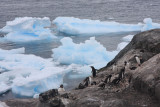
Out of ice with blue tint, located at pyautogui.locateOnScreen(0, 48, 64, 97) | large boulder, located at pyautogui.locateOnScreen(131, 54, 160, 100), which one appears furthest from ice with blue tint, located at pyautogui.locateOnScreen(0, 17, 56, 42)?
large boulder, located at pyautogui.locateOnScreen(131, 54, 160, 100)

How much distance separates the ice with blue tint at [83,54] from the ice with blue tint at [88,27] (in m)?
6.25

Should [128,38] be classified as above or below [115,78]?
above

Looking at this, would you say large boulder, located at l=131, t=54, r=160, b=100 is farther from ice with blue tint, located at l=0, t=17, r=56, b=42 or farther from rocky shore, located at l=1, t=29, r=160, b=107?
ice with blue tint, located at l=0, t=17, r=56, b=42

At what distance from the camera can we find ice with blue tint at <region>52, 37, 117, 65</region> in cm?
2097

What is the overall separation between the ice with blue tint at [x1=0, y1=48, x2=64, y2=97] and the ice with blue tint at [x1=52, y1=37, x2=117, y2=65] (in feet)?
3.08

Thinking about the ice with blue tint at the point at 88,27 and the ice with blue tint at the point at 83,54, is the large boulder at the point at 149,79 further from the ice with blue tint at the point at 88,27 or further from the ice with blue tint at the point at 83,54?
the ice with blue tint at the point at 88,27

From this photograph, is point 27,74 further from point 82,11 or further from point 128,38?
point 82,11

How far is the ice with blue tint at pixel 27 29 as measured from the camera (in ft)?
88.4

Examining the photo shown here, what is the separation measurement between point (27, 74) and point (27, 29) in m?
9.20

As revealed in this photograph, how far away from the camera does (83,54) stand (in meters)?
21.2

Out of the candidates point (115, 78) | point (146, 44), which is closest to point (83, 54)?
point (146, 44)

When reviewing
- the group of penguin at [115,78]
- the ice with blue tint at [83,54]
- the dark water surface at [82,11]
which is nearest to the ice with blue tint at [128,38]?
the dark water surface at [82,11]

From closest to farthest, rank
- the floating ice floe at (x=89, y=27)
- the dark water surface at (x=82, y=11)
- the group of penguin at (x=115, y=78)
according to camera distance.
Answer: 1. the group of penguin at (x=115, y=78)
2. the dark water surface at (x=82, y=11)
3. the floating ice floe at (x=89, y=27)

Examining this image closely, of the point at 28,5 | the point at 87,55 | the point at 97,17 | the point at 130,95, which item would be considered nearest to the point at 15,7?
the point at 28,5
